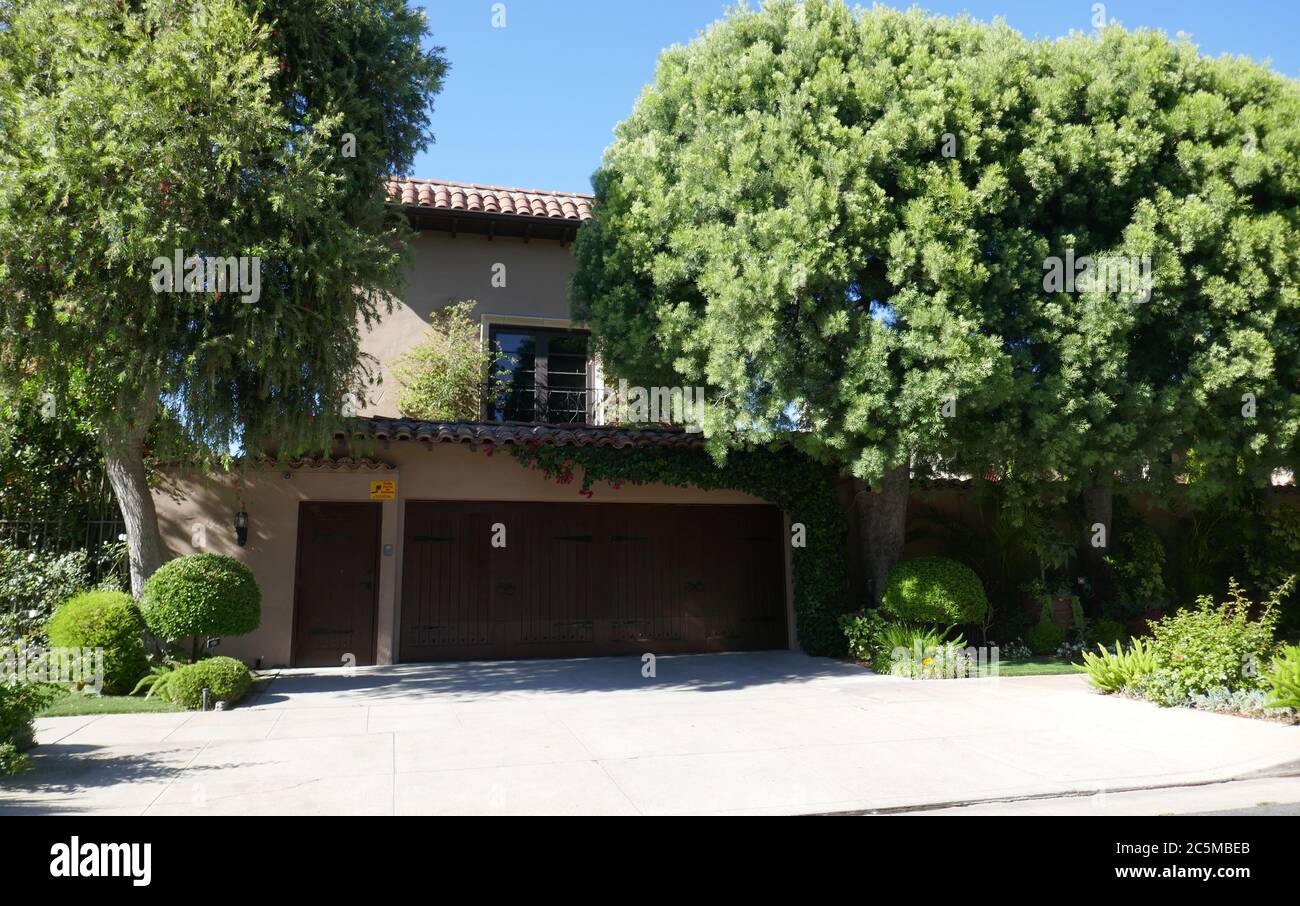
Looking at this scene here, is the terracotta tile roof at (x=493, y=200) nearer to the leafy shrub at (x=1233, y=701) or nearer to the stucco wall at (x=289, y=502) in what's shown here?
the stucco wall at (x=289, y=502)

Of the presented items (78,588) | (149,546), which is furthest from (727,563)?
(78,588)

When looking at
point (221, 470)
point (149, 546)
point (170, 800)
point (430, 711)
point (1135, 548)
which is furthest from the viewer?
point (1135, 548)

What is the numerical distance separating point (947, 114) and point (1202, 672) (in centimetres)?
681

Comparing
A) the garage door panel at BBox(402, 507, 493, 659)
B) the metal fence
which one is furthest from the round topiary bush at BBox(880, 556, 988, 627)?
the metal fence

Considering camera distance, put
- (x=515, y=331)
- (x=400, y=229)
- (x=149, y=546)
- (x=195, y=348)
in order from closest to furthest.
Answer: (x=195, y=348) < (x=149, y=546) < (x=400, y=229) < (x=515, y=331)

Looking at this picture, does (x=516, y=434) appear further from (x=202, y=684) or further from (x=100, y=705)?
(x=100, y=705)

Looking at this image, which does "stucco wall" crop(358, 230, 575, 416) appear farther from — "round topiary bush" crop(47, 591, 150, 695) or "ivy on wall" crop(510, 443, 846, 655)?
"round topiary bush" crop(47, 591, 150, 695)

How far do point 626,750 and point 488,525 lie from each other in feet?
21.5

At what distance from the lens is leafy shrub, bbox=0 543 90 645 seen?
10.1 m

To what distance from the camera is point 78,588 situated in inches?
409

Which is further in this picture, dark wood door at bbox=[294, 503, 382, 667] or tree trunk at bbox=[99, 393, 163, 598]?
dark wood door at bbox=[294, 503, 382, 667]

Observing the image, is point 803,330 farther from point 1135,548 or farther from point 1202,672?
point 1135,548

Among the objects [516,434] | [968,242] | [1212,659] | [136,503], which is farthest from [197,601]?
[1212,659]

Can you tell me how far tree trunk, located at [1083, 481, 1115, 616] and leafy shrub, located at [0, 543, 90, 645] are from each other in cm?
1434
